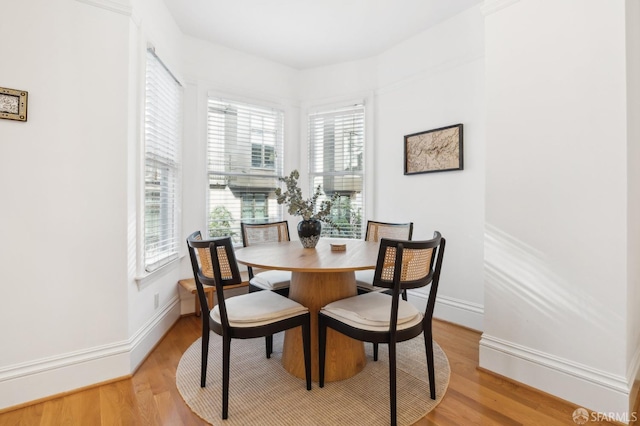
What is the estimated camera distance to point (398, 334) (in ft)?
5.35

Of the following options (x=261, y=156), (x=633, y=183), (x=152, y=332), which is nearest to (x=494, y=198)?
(x=633, y=183)

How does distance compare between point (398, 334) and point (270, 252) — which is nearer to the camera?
point (398, 334)

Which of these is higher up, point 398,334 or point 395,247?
point 395,247

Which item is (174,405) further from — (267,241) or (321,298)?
(267,241)

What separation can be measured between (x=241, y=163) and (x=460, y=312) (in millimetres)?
2754

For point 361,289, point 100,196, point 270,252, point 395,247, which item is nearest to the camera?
point 395,247

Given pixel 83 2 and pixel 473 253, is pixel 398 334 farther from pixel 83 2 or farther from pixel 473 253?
pixel 83 2

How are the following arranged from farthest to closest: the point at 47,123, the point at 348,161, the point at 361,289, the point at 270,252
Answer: the point at 348,161, the point at 361,289, the point at 270,252, the point at 47,123

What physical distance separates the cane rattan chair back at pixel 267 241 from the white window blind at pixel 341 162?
976 mm

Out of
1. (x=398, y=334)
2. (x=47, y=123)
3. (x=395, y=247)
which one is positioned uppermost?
(x=47, y=123)

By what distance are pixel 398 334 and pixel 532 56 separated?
1847 millimetres

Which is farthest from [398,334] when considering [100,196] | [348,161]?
[348,161]

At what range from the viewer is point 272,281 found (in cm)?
238

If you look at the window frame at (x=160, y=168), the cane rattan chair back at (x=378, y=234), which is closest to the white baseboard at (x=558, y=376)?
the cane rattan chair back at (x=378, y=234)
